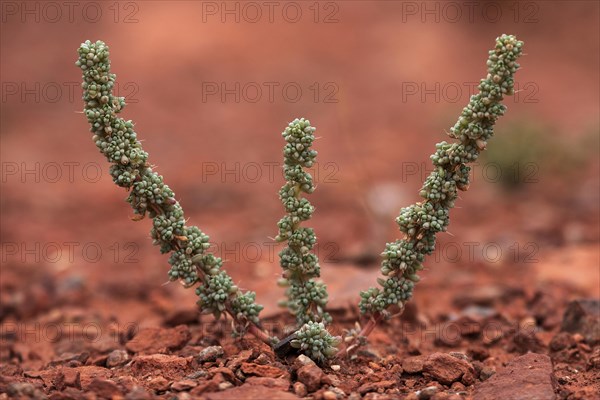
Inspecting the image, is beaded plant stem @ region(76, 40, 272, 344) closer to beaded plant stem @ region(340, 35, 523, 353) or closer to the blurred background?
beaded plant stem @ region(340, 35, 523, 353)

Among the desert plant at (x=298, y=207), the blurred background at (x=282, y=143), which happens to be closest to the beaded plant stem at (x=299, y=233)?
the desert plant at (x=298, y=207)

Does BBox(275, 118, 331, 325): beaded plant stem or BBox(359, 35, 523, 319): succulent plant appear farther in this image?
BBox(275, 118, 331, 325): beaded plant stem

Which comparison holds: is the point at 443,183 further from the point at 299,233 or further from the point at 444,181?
the point at 299,233

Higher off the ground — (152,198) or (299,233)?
(152,198)

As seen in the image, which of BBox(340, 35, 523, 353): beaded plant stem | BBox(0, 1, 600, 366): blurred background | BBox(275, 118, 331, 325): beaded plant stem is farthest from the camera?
BBox(0, 1, 600, 366): blurred background

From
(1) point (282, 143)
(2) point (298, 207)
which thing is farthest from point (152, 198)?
(1) point (282, 143)

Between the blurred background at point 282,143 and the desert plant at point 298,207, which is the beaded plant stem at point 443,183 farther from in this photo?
the blurred background at point 282,143

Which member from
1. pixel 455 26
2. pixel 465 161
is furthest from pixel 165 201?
pixel 455 26


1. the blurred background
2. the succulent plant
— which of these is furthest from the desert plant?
the blurred background
